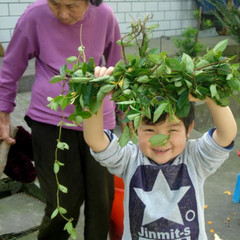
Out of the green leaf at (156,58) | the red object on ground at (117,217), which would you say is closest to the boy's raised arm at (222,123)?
the green leaf at (156,58)

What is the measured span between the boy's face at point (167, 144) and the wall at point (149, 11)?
471 centimetres

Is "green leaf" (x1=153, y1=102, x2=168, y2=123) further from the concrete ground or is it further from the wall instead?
the wall

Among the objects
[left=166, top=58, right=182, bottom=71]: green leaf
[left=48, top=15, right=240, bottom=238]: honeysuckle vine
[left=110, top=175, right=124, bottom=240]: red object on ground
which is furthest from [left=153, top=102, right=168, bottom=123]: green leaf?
[left=110, top=175, right=124, bottom=240]: red object on ground

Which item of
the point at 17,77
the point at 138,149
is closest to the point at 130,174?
the point at 138,149

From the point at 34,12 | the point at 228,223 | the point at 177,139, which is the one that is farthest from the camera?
the point at 228,223

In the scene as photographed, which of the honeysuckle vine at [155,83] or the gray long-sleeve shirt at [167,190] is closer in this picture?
the honeysuckle vine at [155,83]

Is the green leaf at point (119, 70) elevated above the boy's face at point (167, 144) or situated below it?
above

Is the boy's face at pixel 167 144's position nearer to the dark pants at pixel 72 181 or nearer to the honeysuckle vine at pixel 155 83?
the honeysuckle vine at pixel 155 83

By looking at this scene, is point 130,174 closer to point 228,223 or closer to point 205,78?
point 205,78

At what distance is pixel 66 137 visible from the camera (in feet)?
7.96

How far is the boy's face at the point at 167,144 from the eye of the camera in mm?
1743

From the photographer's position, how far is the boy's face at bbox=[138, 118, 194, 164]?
1.74 m

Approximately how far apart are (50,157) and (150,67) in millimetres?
1114

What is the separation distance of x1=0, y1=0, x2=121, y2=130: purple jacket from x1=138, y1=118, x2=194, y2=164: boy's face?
2.24ft
